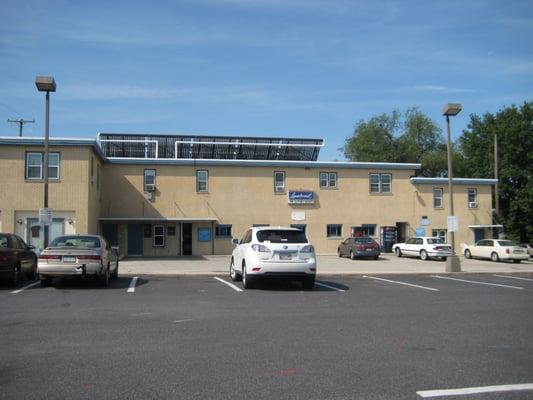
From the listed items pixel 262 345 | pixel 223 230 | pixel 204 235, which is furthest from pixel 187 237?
pixel 262 345

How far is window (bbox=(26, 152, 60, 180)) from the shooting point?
87.2 feet

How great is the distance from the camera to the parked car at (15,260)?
14617 millimetres

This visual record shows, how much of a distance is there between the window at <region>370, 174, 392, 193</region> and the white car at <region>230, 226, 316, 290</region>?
2445 centimetres

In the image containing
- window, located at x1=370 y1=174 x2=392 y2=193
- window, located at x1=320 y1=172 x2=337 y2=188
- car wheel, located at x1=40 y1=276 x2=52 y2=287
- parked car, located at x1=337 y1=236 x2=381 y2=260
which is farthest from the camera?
window, located at x1=370 y1=174 x2=392 y2=193

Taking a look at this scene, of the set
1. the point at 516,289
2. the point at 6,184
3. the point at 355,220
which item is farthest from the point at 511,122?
the point at 6,184

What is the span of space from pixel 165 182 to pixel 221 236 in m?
4.94

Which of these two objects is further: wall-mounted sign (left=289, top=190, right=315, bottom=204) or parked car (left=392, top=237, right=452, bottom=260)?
wall-mounted sign (left=289, top=190, right=315, bottom=204)

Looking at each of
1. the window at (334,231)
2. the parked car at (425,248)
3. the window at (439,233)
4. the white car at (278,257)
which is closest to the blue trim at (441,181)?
the window at (439,233)

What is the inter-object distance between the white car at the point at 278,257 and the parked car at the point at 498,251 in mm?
20899

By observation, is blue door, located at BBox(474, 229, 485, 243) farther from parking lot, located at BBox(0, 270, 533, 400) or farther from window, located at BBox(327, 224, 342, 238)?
parking lot, located at BBox(0, 270, 533, 400)

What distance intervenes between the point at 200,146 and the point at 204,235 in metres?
10.6

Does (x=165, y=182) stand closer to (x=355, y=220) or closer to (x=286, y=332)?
(x=355, y=220)

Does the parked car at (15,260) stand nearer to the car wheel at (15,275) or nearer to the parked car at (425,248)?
the car wheel at (15,275)

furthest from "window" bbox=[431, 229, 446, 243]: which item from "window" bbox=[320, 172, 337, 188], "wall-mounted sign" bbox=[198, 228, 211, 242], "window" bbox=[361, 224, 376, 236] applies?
"wall-mounted sign" bbox=[198, 228, 211, 242]
